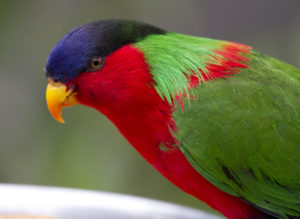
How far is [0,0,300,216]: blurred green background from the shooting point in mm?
3434

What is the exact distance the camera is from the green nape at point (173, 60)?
1675 millimetres

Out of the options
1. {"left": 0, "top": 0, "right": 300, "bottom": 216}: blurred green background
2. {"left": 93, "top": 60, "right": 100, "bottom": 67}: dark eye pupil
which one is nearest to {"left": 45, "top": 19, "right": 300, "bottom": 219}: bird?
{"left": 93, "top": 60, "right": 100, "bottom": 67}: dark eye pupil

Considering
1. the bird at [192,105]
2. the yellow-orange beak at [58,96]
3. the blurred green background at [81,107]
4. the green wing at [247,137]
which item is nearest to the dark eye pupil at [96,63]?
the bird at [192,105]

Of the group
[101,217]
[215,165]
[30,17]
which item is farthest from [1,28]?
[215,165]

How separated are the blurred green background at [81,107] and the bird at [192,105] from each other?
1.71 meters

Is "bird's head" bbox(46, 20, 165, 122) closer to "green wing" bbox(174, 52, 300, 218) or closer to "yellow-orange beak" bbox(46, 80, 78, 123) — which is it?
"yellow-orange beak" bbox(46, 80, 78, 123)

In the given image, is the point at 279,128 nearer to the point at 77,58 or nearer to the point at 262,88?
the point at 262,88

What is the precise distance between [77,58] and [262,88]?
0.66 m

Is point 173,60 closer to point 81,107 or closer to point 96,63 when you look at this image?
point 96,63

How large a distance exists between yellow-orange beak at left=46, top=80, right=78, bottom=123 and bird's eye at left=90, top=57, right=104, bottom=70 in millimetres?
118

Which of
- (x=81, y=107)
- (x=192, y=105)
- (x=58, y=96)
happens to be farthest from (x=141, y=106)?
(x=81, y=107)

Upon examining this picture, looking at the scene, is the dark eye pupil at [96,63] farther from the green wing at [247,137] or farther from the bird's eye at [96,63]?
the green wing at [247,137]

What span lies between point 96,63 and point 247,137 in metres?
0.59

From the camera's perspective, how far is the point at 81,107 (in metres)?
3.54
